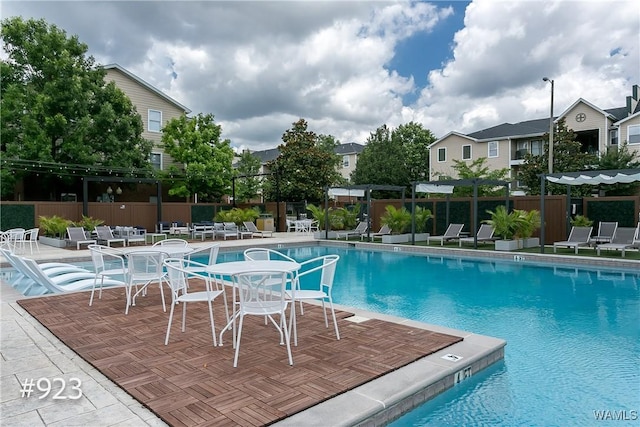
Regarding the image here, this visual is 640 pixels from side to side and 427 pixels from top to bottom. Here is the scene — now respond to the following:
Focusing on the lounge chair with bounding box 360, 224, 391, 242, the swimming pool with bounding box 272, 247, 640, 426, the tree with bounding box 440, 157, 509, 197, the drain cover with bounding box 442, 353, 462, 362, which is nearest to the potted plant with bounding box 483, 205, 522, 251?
the swimming pool with bounding box 272, 247, 640, 426

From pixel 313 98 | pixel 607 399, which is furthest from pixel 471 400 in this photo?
pixel 313 98

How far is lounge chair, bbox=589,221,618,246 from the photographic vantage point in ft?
44.1

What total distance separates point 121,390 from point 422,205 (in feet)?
57.5

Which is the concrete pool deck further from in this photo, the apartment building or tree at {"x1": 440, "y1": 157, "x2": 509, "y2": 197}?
the apartment building

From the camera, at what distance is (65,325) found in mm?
5277

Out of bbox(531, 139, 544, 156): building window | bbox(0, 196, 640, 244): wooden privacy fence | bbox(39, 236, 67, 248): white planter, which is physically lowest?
bbox(39, 236, 67, 248): white planter

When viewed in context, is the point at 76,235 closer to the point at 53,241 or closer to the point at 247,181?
the point at 53,241

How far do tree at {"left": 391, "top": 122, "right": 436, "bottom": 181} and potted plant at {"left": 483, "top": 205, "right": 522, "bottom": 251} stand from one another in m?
18.5

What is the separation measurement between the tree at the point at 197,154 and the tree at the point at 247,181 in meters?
5.84

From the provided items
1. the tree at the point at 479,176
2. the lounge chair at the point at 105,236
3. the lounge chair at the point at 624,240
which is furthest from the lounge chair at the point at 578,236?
the lounge chair at the point at 105,236

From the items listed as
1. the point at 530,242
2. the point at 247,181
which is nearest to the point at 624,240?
the point at 530,242

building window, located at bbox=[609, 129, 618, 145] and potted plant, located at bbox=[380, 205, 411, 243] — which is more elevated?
building window, located at bbox=[609, 129, 618, 145]

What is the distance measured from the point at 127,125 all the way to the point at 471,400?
72.6 ft

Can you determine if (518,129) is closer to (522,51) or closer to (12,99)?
(522,51)
